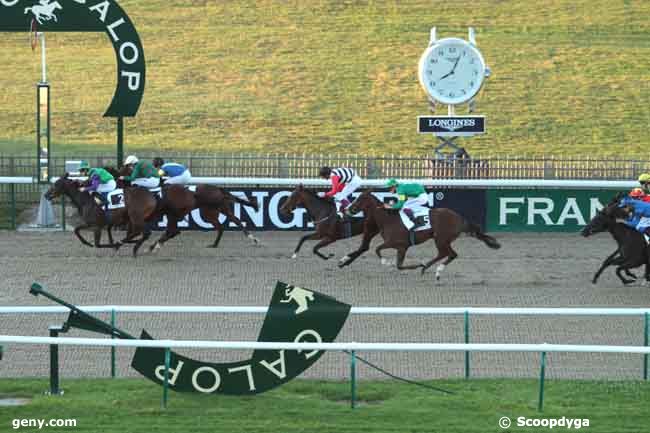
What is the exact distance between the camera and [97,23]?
63.4ft

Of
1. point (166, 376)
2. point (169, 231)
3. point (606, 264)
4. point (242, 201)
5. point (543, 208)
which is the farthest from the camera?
point (543, 208)

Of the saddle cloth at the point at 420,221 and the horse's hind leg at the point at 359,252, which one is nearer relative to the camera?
the saddle cloth at the point at 420,221

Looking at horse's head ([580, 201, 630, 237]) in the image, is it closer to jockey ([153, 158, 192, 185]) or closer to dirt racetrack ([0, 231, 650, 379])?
dirt racetrack ([0, 231, 650, 379])

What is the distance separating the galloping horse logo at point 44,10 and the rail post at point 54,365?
9.58 m

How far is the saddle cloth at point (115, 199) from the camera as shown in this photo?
18.3 m

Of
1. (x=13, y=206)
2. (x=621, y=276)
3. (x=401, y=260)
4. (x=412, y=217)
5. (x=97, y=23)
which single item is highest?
(x=97, y=23)

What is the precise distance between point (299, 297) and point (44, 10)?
1017 cm

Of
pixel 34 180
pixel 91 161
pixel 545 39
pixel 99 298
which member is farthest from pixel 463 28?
pixel 99 298

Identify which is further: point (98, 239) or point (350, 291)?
point (98, 239)

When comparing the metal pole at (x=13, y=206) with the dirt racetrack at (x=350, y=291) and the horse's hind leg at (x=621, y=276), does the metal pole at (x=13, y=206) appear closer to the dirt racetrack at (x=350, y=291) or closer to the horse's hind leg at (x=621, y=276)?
the dirt racetrack at (x=350, y=291)

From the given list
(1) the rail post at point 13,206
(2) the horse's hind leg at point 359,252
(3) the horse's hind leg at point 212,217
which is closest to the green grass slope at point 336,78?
(1) the rail post at point 13,206

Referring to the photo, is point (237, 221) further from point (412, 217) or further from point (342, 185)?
point (412, 217)

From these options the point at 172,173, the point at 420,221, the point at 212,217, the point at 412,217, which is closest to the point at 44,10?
the point at 172,173

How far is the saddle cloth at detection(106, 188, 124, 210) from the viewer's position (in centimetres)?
1827
